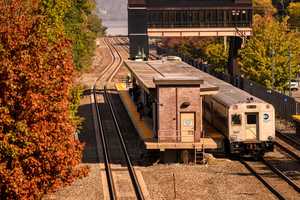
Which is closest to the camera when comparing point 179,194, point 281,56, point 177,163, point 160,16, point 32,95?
point 32,95

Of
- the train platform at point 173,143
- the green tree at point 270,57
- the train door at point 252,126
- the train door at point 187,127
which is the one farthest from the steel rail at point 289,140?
the green tree at point 270,57

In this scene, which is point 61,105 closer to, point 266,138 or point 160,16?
point 266,138

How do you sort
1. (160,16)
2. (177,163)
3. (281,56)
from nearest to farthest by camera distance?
(177,163) → (281,56) → (160,16)

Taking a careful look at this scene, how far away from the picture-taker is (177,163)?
106ft

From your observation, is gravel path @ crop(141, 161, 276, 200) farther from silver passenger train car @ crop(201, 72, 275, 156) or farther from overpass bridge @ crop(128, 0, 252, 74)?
overpass bridge @ crop(128, 0, 252, 74)

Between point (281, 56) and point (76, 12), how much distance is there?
726 inches

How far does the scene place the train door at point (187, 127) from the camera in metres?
32.0

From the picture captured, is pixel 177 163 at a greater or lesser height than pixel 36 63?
lesser

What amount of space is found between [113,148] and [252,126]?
7795 millimetres

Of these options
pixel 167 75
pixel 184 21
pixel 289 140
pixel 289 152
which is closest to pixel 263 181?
pixel 289 152

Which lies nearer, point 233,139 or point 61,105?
point 61,105

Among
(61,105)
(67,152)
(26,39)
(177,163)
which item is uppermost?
(26,39)

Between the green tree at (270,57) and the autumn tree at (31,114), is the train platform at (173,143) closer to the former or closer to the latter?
the autumn tree at (31,114)

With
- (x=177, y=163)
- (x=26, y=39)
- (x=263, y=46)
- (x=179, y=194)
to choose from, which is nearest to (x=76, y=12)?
(x=263, y=46)
